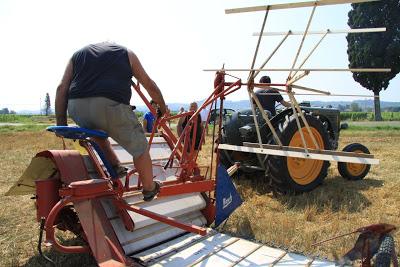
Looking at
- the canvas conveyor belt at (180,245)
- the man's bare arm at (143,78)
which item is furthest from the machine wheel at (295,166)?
the man's bare arm at (143,78)

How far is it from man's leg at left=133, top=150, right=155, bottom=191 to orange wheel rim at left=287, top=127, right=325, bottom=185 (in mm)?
2555

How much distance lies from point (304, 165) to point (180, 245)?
8.49 feet

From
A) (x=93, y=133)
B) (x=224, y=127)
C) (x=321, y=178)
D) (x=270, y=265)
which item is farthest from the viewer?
(x=224, y=127)

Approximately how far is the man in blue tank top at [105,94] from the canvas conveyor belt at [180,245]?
491 millimetres

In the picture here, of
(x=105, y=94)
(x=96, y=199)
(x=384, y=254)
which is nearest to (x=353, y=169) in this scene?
(x=384, y=254)

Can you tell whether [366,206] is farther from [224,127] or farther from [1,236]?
[1,236]

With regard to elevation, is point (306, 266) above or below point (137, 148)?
below

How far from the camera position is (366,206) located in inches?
186

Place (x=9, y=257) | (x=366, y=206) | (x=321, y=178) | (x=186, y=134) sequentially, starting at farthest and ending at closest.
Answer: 1. (x=321, y=178)
2. (x=366, y=206)
3. (x=186, y=134)
4. (x=9, y=257)

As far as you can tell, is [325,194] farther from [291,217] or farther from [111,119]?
[111,119]

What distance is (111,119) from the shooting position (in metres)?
2.94

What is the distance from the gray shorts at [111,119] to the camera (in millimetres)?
2900

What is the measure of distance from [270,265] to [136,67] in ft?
6.15

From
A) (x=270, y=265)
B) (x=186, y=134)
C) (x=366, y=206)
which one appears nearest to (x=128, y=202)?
(x=186, y=134)
